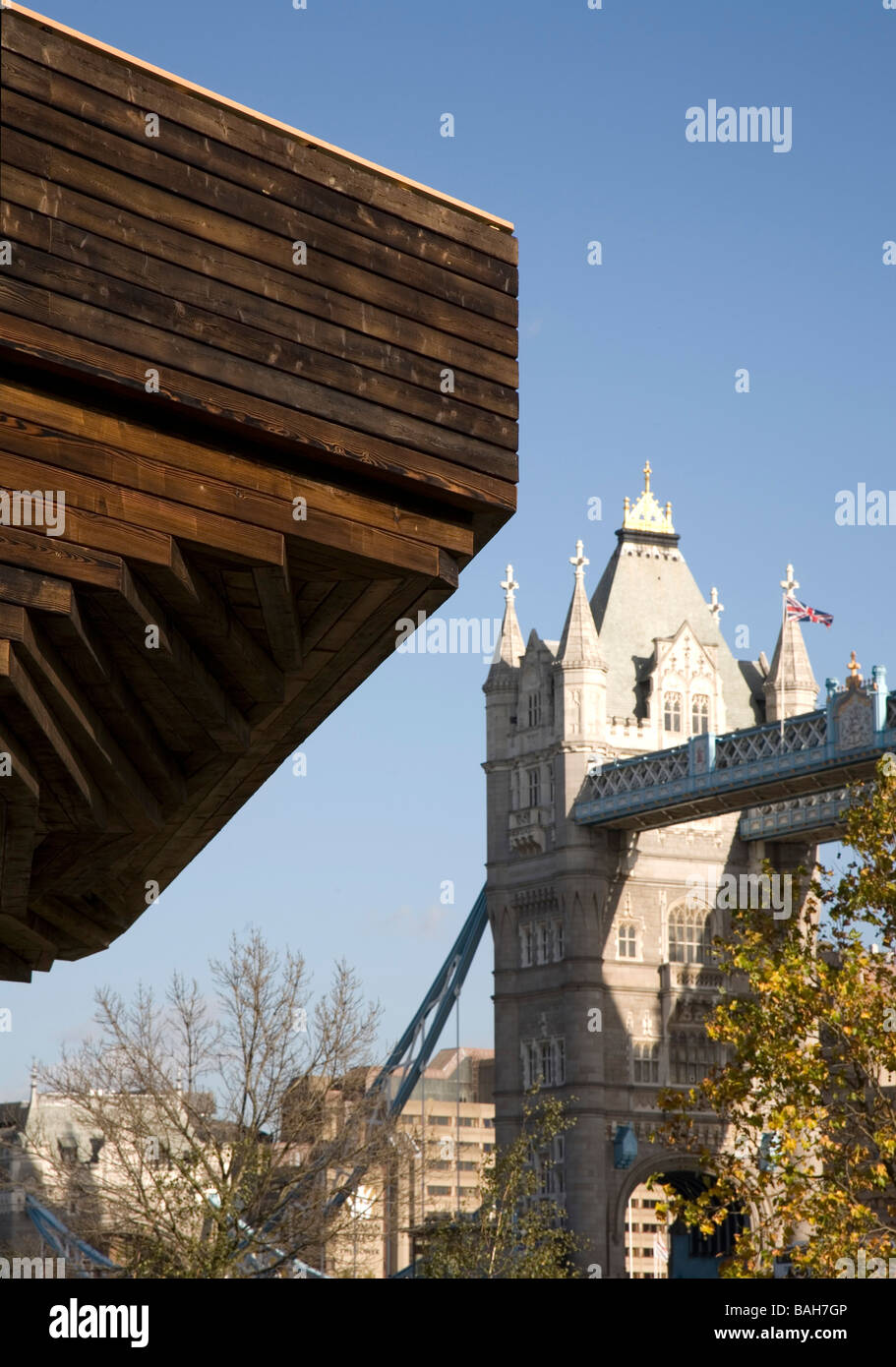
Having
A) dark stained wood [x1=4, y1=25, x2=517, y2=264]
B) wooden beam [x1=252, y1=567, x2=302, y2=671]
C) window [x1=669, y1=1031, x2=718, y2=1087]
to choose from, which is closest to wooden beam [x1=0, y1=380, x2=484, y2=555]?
wooden beam [x1=252, y1=567, x2=302, y2=671]

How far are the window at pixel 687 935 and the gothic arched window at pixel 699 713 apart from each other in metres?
6.45

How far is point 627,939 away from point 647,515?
684 inches

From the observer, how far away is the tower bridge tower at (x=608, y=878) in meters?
62.9

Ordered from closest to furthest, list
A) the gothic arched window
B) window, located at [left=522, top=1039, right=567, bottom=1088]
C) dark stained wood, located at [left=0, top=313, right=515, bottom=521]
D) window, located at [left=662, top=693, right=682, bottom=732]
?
1. dark stained wood, located at [left=0, top=313, right=515, bottom=521]
2. window, located at [left=522, top=1039, right=567, bottom=1088]
3. window, located at [left=662, top=693, right=682, bottom=732]
4. the gothic arched window

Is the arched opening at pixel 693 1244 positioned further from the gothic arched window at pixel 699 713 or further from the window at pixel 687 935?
the gothic arched window at pixel 699 713

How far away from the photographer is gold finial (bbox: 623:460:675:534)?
72.5 meters

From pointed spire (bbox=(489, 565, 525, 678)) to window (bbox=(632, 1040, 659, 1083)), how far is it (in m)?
14.8

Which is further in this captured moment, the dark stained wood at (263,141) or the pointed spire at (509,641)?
the pointed spire at (509,641)

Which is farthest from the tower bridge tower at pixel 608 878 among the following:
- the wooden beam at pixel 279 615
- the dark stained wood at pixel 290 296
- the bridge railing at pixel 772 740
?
the dark stained wood at pixel 290 296

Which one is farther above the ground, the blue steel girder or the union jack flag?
the union jack flag

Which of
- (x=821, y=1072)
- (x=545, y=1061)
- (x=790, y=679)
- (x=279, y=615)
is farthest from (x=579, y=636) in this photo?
(x=279, y=615)

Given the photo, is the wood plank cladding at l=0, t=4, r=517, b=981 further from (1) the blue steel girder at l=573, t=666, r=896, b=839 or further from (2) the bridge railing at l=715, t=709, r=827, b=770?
(2) the bridge railing at l=715, t=709, r=827, b=770
